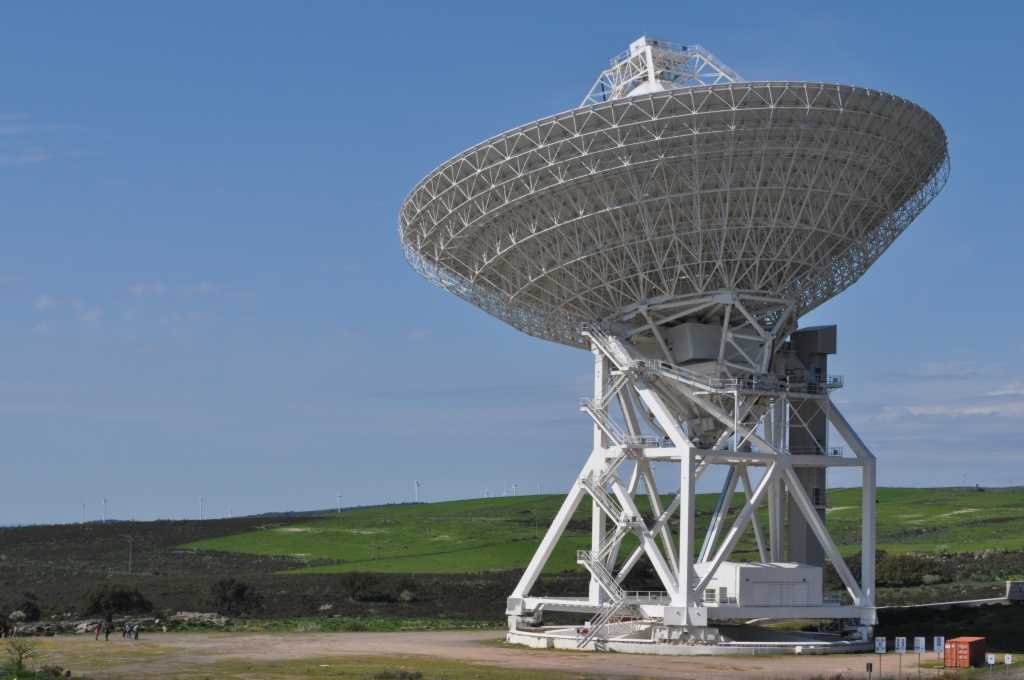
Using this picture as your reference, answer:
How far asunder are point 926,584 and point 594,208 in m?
45.0

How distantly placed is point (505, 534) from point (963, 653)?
9640 centimetres

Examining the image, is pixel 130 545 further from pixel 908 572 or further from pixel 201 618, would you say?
pixel 908 572

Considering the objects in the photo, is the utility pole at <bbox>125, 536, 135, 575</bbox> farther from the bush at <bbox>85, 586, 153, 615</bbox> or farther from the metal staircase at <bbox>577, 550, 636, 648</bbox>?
the metal staircase at <bbox>577, 550, 636, 648</bbox>

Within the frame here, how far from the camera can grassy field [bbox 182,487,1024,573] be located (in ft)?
354

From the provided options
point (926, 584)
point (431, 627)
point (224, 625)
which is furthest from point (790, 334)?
point (926, 584)

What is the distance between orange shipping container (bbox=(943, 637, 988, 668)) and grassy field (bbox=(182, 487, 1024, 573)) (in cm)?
5538

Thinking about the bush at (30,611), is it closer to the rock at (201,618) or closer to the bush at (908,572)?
the rock at (201,618)

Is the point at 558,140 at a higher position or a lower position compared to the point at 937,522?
higher

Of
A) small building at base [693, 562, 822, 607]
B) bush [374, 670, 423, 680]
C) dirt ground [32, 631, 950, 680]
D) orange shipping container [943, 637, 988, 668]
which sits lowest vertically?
dirt ground [32, 631, 950, 680]

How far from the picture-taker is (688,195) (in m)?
45.0

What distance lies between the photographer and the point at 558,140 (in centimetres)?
4394

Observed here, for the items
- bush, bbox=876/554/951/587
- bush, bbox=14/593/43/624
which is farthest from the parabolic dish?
bush, bbox=876/554/951/587

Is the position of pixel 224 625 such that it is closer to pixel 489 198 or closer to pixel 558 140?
pixel 489 198

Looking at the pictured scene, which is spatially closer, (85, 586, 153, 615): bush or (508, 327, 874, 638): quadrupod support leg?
(508, 327, 874, 638): quadrupod support leg
